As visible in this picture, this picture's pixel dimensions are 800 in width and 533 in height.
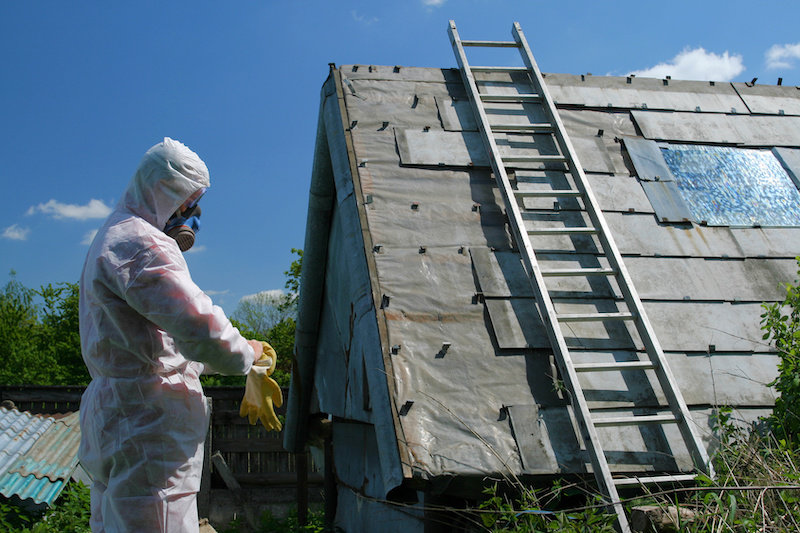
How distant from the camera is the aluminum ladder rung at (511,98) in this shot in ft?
14.5

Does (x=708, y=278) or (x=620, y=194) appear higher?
(x=620, y=194)

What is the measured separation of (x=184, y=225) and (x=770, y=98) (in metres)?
4.82

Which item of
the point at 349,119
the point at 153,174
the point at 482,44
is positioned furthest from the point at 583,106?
the point at 153,174

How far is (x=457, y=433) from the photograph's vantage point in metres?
2.62

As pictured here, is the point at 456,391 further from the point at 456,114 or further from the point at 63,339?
the point at 63,339

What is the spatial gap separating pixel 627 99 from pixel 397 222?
239 centimetres

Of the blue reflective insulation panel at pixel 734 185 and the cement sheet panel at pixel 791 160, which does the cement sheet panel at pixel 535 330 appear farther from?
the cement sheet panel at pixel 791 160

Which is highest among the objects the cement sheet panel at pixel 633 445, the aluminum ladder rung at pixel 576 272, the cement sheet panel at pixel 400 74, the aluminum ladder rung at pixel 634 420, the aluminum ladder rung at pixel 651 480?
the cement sheet panel at pixel 400 74

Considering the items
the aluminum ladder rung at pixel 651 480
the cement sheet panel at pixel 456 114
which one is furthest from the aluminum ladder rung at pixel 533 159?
the aluminum ladder rung at pixel 651 480

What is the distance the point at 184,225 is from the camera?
2.37 m

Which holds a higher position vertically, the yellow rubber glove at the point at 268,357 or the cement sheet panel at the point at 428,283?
the cement sheet panel at the point at 428,283

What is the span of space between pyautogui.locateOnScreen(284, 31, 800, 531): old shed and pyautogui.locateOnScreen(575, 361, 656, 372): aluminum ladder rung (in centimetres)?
9

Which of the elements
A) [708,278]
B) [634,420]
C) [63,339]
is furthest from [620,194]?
[63,339]

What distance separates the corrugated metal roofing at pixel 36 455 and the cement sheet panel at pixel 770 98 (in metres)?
6.32
